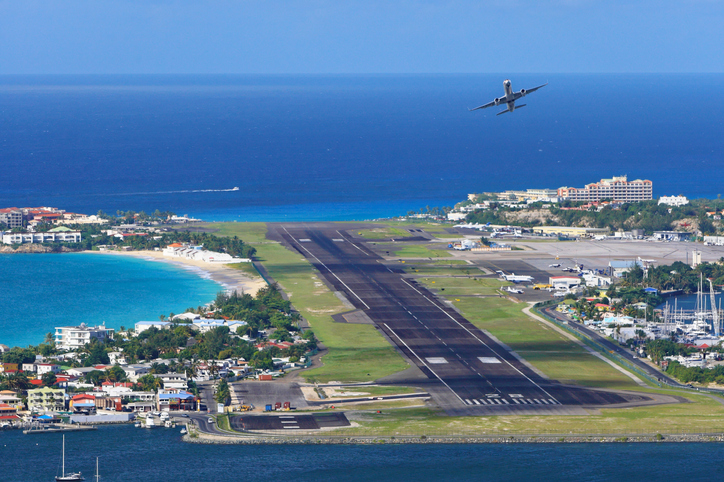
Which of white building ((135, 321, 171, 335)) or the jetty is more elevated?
white building ((135, 321, 171, 335))

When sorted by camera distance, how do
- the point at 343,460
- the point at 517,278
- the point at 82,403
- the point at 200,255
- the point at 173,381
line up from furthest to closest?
1. the point at 200,255
2. the point at 517,278
3. the point at 173,381
4. the point at 82,403
5. the point at 343,460

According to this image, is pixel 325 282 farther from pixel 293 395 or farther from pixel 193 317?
pixel 293 395

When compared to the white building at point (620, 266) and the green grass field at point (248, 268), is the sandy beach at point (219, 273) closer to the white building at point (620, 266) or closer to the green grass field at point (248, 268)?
the green grass field at point (248, 268)

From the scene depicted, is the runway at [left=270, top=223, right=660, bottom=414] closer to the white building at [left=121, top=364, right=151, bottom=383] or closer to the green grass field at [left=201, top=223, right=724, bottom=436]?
the green grass field at [left=201, top=223, right=724, bottom=436]

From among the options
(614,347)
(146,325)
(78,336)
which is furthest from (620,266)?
(78,336)

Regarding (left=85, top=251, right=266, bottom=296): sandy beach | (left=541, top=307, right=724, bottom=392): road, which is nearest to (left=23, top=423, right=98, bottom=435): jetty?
(left=541, top=307, right=724, bottom=392): road

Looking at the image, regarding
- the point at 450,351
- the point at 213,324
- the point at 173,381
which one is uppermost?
the point at 213,324

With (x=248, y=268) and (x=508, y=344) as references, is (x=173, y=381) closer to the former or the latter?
(x=508, y=344)
